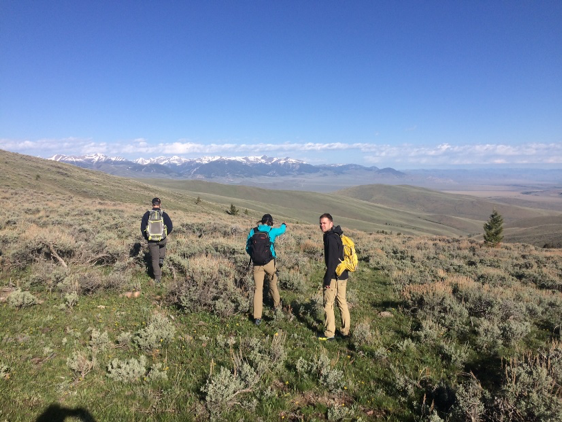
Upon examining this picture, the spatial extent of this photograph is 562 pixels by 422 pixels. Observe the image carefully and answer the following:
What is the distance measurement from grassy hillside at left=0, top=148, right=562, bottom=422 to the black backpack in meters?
1.30

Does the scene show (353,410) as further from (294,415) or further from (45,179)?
(45,179)

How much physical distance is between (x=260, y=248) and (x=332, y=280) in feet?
5.55

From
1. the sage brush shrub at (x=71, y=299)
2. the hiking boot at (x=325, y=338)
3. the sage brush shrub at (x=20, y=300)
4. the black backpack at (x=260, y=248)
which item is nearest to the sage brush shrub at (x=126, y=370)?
the sage brush shrub at (x=71, y=299)

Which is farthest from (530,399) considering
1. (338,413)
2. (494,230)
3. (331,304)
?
(494,230)

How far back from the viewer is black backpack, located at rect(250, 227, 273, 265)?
6.30 m

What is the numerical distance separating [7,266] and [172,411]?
25.2 feet

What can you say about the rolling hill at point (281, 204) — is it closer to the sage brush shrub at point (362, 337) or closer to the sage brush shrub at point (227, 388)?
the sage brush shrub at point (362, 337)

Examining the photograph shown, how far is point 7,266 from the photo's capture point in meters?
8.00

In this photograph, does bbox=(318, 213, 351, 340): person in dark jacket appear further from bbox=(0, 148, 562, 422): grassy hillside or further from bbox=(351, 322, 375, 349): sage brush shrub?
bbox=(0, 148, 562, 422): grassy hillside

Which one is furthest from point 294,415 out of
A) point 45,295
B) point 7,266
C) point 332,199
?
point 332,199

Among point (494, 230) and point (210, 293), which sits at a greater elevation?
point (210, 293)

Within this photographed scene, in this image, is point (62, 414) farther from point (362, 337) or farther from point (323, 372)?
point (362, 337)

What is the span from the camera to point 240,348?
4891 mm

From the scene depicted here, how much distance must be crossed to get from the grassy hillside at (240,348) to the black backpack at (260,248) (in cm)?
130
